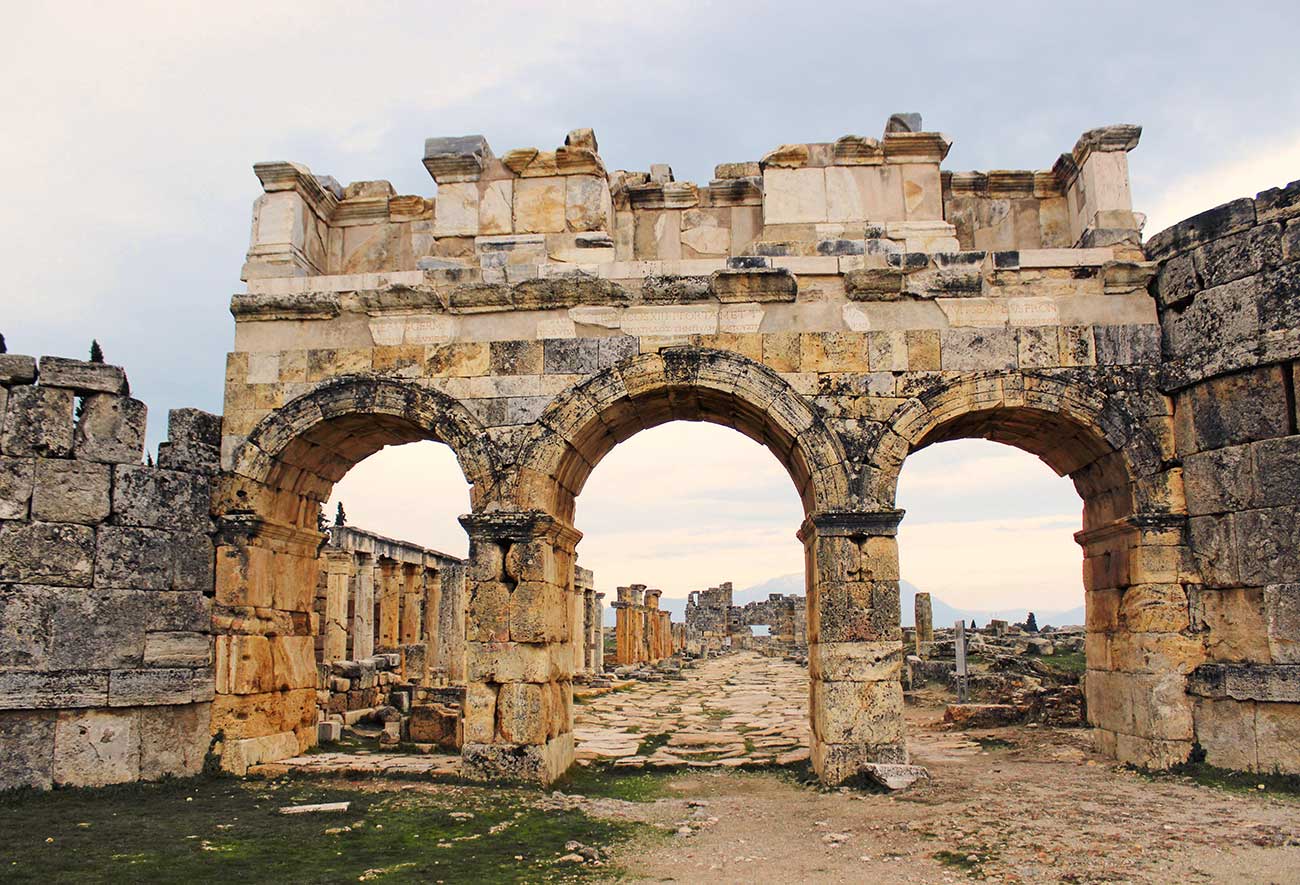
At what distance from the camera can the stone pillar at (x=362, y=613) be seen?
57.6ft

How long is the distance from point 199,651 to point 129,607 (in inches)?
27.7

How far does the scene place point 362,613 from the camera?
57.9 feet

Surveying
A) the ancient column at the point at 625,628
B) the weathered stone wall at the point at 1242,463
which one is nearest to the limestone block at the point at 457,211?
the weathered stone wall at the point at 1242,463

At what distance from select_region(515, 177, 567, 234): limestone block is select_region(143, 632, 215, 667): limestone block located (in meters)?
4.80

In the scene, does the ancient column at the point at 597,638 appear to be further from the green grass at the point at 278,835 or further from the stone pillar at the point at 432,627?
the green grass at the point at 278,835

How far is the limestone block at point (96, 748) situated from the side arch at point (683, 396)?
3.82m

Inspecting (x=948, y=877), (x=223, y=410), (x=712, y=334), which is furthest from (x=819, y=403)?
(x=223, y=410)

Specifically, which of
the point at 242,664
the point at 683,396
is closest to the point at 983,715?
the point at 683,396

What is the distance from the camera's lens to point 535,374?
947 centimetres

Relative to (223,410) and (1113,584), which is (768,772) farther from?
(223,410)

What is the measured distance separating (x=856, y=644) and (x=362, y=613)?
1127cm

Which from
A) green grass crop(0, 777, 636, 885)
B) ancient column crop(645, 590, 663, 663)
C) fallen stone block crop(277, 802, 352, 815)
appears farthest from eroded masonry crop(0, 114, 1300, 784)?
ancient column crop(645, 590, 663, 663)

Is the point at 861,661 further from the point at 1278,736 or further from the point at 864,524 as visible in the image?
the point at 1278,736

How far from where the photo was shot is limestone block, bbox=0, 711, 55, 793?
8.27 metres
